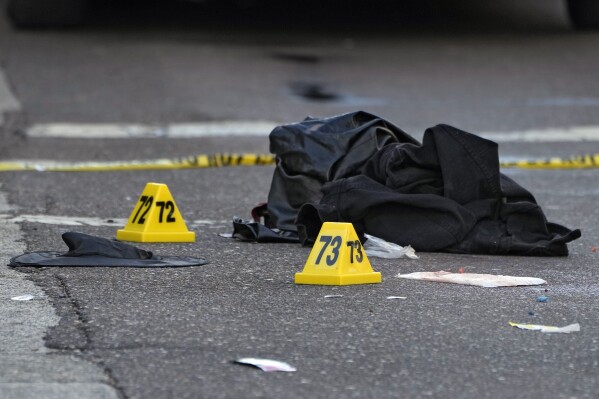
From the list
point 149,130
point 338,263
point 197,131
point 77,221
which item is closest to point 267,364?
point 338,263

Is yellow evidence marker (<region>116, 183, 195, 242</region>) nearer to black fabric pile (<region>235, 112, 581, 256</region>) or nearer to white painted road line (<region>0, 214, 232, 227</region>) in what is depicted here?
black fabric pile (<region>235, 112, 581, 256</region>)

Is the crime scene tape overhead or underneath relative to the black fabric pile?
overhead

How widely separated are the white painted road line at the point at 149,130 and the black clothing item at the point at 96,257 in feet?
17.1

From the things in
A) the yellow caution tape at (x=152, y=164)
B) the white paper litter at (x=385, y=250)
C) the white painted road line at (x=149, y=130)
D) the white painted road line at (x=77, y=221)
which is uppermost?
the white painted road line at (x=149, y=130)

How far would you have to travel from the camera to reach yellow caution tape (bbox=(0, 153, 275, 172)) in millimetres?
9202

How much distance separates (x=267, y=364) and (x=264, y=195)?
4483mm

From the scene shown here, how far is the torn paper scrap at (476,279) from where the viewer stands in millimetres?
5422

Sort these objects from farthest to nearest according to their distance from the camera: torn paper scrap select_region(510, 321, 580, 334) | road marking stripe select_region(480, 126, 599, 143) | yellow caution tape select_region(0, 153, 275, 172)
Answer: road marking stripe select_region(480, 126, 599, 143)
yellow caution tape select_region(0, 153, 275, 172)
torn paper scrap select_region(510, 321, 580, 334)

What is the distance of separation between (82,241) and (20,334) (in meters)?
1.44

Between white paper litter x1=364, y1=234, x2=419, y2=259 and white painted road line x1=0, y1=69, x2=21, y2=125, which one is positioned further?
white painted road line x1=0, y1=69, x2=21, y2=125

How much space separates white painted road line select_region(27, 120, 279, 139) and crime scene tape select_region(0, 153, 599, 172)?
1.11m

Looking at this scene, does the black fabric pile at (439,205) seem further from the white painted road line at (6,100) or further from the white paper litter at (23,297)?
the white painted road line at (6,100)

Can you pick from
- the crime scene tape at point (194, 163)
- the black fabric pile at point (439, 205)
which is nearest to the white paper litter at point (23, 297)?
the black fabric pile at point (439, 205)

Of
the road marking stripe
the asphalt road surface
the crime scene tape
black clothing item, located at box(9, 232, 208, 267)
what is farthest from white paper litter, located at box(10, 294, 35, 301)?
the road marking stripe
